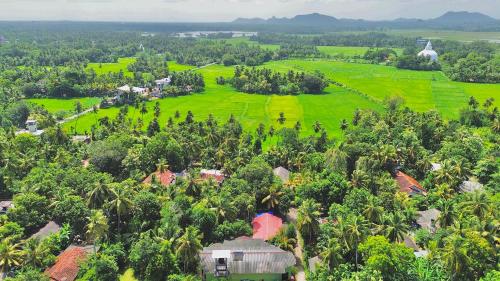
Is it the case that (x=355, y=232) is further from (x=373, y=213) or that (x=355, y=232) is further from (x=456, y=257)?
(x=456, y=257)

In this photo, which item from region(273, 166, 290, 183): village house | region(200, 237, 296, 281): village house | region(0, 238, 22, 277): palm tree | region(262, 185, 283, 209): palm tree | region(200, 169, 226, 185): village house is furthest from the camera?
region(273, 166, 290, 183): village house

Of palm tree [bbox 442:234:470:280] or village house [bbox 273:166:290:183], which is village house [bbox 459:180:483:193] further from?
palm tree [bbox 442:234:470:280]

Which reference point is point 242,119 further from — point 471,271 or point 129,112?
point 471,271

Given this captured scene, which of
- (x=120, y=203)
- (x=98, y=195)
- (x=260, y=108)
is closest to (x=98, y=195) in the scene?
(x=98, y=195)

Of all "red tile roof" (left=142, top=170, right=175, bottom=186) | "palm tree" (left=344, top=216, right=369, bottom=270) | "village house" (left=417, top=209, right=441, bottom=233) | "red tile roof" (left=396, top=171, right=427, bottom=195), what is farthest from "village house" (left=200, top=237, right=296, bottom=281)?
"red tile roof" (left=396, top=171, right=427, bottom=195)

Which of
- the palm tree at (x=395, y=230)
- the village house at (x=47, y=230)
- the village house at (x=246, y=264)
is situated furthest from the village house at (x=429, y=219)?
the village house at (x=47, y=230)
